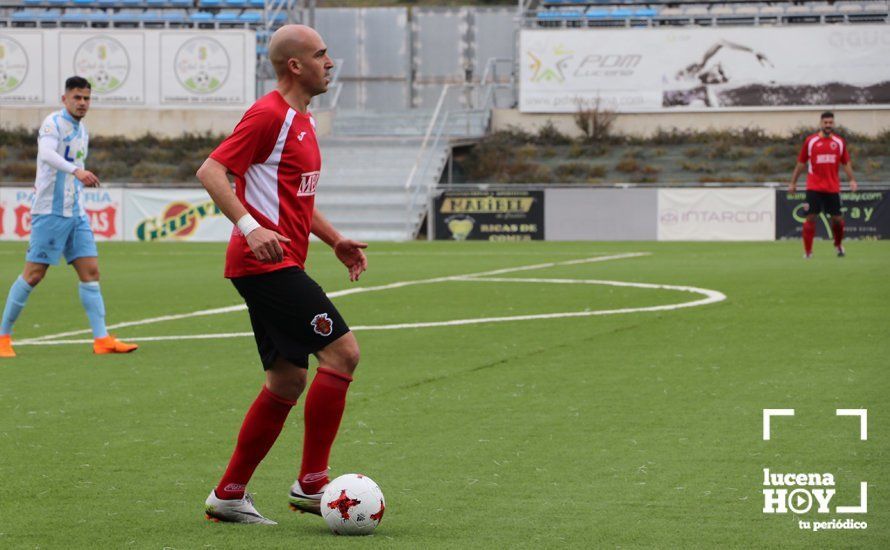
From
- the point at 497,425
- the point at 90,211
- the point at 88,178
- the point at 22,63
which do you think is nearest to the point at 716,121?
the point at 90,211

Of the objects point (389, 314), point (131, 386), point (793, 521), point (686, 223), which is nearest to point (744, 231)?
point (686, 223)

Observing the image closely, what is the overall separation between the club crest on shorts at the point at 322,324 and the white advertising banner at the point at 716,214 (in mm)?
28130

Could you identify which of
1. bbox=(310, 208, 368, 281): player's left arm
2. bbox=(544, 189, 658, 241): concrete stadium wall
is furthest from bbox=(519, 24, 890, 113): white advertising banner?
bbox=(310, 208, 368, 281): player's left arm

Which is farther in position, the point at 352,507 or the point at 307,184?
the point at 307,184

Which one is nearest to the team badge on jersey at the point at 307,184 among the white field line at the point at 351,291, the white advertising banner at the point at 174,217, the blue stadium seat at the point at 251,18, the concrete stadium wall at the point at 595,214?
the white field line at the point at 351,291

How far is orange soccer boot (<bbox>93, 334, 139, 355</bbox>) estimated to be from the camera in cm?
1159

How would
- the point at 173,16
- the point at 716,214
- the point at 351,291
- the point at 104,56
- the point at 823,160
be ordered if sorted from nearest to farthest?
the point at 351,291, the point at 823,160, the point at 716,214, the point at 104,56, the point at 173,16

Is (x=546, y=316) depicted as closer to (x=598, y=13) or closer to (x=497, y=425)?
(x=497, y=425)

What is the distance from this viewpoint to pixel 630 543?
514cm

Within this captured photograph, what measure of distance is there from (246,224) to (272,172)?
386 millimetres

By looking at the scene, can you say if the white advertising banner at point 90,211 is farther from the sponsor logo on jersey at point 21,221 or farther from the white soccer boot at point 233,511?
the white soccer boot at point 233,511

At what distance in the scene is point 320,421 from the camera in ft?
18.8

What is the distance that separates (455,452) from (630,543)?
6.54ft

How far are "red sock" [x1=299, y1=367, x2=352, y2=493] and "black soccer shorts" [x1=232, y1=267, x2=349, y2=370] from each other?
0.42 feet
